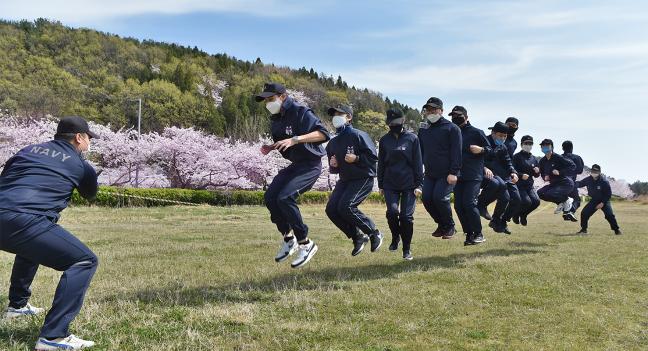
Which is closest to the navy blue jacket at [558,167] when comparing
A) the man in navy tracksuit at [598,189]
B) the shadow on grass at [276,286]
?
the man in navy tracksuit at [598,189]

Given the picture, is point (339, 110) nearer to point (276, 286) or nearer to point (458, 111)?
point (276, 286)

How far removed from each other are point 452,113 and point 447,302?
194 inches

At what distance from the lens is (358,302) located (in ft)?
21.3

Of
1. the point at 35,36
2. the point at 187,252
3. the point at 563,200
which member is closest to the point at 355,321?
the point at 187,252

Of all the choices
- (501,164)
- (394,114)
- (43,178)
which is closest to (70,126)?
(43,178)

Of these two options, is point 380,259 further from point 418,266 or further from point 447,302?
point 447,302

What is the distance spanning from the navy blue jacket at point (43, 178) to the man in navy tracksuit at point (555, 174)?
11930 mm

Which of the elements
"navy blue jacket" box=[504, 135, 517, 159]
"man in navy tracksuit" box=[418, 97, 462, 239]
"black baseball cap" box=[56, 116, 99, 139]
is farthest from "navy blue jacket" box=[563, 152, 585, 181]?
"black baseball cap" box=[56, 116, 99, 139]

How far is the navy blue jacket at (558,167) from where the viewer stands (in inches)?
547

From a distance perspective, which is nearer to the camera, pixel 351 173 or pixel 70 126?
pixel 70 126

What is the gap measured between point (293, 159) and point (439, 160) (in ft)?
10.2

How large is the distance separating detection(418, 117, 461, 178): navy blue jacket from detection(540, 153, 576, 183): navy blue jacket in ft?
18.6

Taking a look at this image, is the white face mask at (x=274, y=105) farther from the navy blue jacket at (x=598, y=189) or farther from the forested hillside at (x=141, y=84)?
the forested hillside at (x=141, y=84)

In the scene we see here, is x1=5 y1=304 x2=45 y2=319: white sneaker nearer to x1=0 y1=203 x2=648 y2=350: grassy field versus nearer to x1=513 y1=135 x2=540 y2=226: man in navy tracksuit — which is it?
x1=0 y1=203 x2=648 y2=350: grassy field
